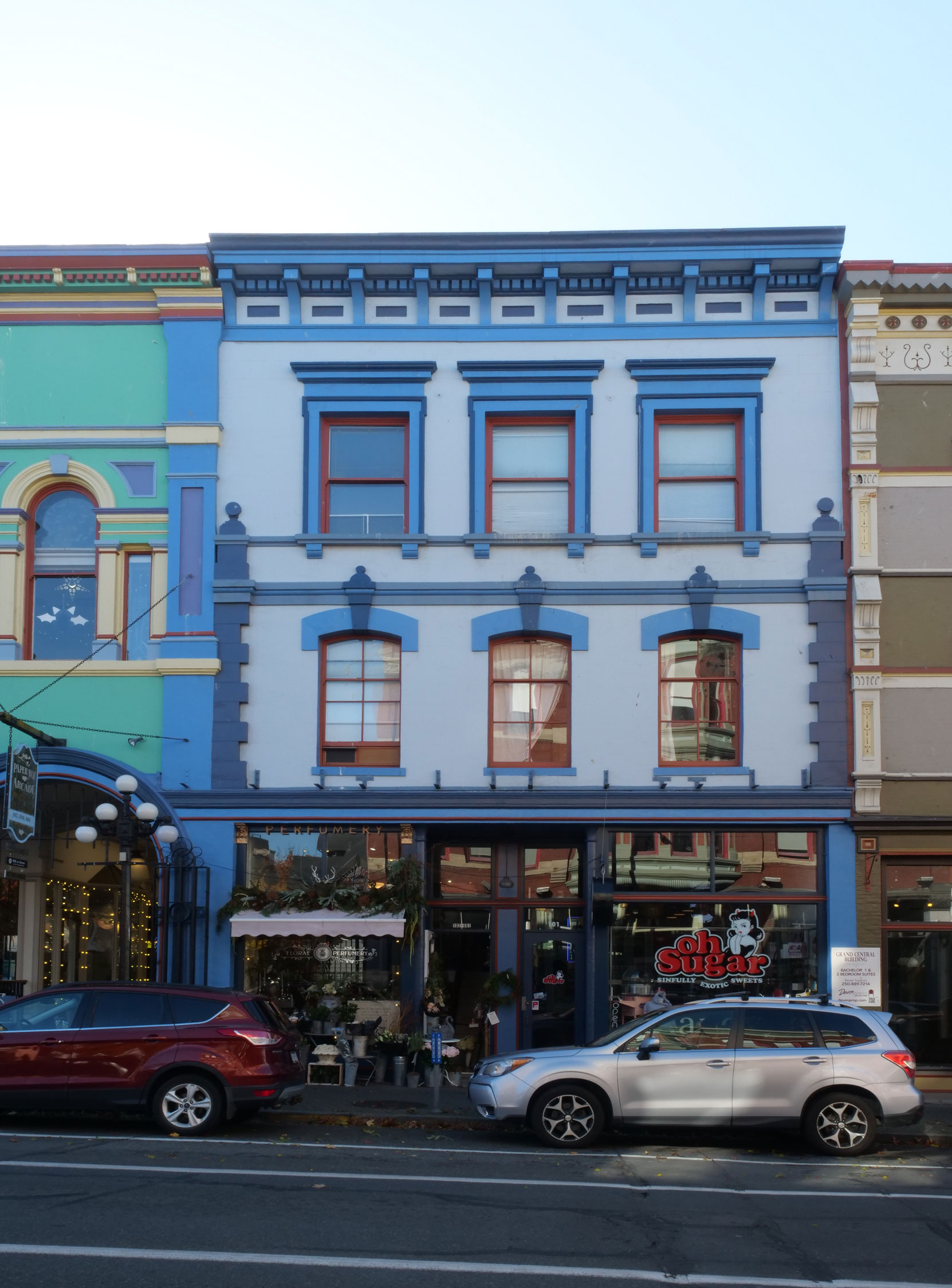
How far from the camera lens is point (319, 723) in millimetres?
18250

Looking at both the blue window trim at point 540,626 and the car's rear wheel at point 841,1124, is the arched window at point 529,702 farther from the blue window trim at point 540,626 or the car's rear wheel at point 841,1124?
the car's rear wheel at point 841,1124

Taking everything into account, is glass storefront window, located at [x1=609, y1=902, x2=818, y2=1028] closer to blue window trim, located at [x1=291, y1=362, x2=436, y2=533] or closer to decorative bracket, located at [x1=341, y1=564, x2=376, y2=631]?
decorative bracket, located at [x1=341, y1=564, x2=376, y2=631]

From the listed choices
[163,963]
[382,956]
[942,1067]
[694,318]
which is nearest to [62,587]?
[163,963]

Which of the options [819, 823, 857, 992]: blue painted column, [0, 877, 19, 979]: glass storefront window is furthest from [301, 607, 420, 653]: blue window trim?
[819, 823, 857, 992]: blue painted column

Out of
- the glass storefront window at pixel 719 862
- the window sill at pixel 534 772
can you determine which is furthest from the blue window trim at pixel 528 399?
the glass storefront window at pixel 719 862

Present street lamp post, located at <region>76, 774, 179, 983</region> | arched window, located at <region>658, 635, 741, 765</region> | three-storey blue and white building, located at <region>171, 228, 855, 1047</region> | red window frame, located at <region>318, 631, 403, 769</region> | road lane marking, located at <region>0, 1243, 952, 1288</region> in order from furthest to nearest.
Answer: red window frame, located at <region>318, 631, 403, 769</region> → arched window, located at <region>658, 635, 741, 765</region> → three-storey blue and white building, located at <region>171, 228, 855, 1047</region> → street lamp post, located at <region>76, 774, 179, 983</region> → road lane marking, located at <region>0, 1243, 952, 1288</region>

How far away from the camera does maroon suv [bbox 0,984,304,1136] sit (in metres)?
12.7

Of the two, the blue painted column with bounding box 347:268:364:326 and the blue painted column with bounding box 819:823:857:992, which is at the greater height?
the blue painted column with bounding box 347:268:364:326

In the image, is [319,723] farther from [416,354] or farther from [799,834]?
[799,834]

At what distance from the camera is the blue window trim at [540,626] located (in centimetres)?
1814

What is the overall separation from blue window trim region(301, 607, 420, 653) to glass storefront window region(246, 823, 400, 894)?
245cm

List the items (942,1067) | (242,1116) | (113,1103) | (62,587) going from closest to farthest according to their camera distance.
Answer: (113,1103) < (242,1116) < (942,1067) < (62,587)

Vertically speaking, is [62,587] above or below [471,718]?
above

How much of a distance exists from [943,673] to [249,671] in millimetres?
9223
